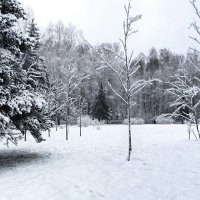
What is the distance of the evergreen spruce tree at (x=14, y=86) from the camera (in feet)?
28.5

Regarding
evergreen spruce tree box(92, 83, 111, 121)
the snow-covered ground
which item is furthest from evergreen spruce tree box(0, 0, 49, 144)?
evergreen spruce tree box(92, 83, 111, 121)

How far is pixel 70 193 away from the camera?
6195 mm

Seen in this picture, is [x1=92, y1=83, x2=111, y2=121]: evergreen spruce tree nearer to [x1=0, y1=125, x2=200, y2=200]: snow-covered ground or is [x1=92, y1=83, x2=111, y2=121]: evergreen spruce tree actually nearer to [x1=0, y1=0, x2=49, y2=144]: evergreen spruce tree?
[x1=0, y1=125, x2=200, y2=200]: snow-covered ground

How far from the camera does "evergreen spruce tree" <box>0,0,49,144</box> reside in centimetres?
870

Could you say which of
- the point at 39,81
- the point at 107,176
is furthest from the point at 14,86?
the point at 39,81

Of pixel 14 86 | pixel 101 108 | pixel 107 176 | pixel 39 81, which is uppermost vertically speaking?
pixel 39 81

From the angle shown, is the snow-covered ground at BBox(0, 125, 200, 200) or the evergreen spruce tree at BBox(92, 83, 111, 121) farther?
the evergreen spruce tree at BBox(92, 83, 111, 121)

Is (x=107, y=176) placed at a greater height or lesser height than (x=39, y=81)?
lesser

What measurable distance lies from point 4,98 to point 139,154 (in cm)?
520

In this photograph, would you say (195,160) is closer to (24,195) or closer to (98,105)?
(24,195)

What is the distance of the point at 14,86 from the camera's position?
925 centimetres

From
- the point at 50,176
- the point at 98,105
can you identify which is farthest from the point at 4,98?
the point at 98,105

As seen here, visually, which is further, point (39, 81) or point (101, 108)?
point (101, 108)

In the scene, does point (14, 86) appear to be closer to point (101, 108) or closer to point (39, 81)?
point (39, 81)
